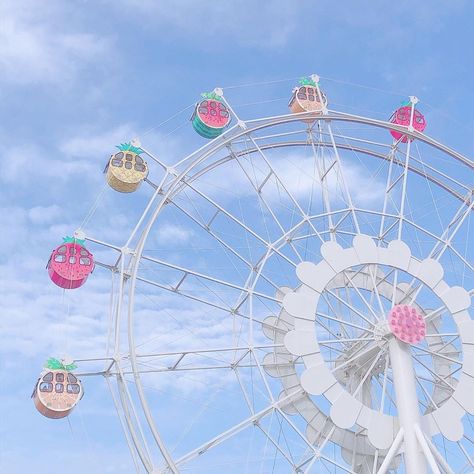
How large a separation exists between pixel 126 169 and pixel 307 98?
5.72 metres

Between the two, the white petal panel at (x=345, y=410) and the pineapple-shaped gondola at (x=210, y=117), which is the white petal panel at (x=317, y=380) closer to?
the white petal panel at (x=345, y=410)

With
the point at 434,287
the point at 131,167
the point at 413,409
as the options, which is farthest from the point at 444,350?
the point at 131,167

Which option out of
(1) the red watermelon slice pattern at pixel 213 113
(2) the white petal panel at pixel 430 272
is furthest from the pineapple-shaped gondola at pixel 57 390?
(2) the white petal panel at pixel 430 272

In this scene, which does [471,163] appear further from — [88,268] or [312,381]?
[88,268]

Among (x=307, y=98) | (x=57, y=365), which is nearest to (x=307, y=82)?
(x=307, y=98)

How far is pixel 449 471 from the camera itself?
17.5 metres

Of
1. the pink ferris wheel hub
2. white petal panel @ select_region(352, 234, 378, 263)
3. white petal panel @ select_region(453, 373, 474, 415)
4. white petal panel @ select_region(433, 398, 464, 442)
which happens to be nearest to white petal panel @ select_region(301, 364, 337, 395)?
the pink ferris wheel hub

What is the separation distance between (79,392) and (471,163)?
1186cm

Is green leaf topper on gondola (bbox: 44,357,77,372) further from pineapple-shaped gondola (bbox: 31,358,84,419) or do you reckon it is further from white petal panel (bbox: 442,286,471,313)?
white petal panel (bbox: 442,286,471,313)

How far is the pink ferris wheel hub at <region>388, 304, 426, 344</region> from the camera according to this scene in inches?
723

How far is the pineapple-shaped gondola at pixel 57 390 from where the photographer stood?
1762 cm

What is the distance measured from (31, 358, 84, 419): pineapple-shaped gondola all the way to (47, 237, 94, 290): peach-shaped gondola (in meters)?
2.12

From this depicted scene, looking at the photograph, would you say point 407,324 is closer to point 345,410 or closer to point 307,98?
point 345,410

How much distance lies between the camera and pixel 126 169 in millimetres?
20422
